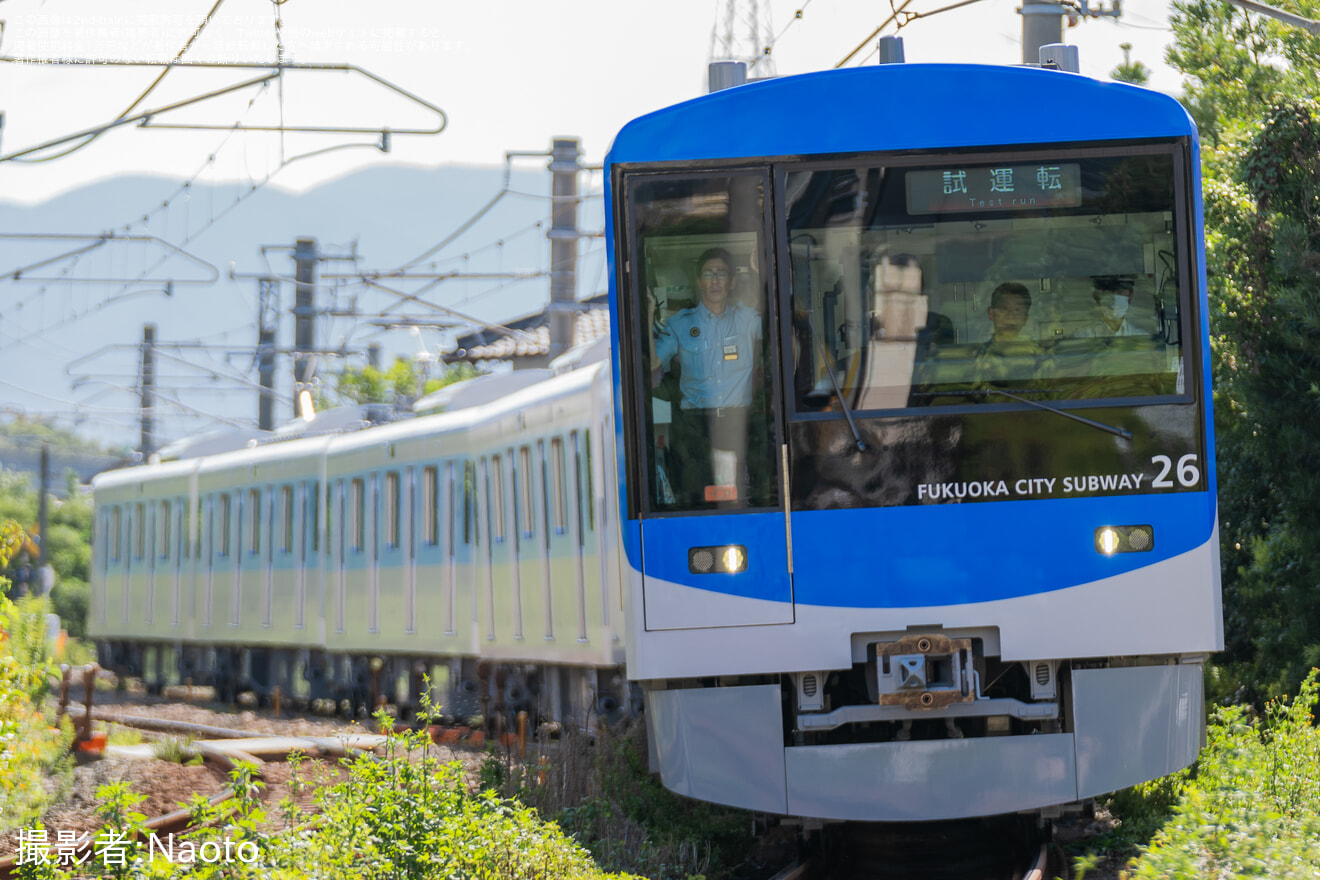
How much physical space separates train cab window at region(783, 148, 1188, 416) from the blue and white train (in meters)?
0.01

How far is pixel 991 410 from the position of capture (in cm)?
780

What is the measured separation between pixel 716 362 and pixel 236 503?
54.2 ft

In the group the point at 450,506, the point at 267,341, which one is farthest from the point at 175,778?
the point at 267,341

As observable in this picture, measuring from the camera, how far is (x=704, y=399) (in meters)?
7.95

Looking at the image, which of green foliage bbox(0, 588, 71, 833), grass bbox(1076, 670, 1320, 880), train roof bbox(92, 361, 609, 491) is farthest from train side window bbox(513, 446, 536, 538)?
grass bbox(1076, 670, 1320, 880)

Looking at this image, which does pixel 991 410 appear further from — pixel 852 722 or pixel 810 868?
pixel 810 868

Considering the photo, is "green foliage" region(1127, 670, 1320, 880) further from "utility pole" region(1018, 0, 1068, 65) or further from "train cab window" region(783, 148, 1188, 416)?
"utility pole" region(1018, 0, 1068, 65)

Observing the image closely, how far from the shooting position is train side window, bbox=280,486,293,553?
2180cm

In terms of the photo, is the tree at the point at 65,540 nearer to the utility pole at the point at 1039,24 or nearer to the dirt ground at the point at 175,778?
the dirt ground at the point at 175,778

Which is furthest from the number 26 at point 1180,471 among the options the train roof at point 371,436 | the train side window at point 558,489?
the train side window at point 558,489

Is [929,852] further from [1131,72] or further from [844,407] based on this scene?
[1131,72]

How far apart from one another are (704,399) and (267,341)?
2564 centimetres

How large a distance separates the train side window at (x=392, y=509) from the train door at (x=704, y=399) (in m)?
11.0

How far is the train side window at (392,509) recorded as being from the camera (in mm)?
18714
